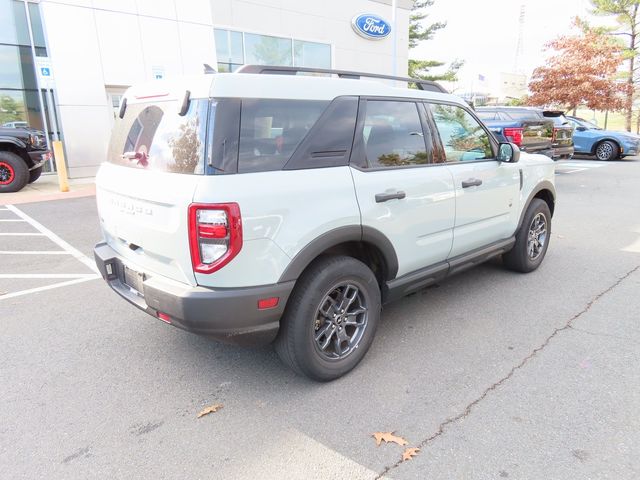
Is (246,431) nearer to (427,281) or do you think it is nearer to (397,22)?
(427,281)

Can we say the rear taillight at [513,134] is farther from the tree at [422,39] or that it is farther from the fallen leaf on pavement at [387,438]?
the tree at [422,39]

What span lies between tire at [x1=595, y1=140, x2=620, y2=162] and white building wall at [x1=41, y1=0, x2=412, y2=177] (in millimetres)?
13085

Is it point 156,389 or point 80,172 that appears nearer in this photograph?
point 156,389

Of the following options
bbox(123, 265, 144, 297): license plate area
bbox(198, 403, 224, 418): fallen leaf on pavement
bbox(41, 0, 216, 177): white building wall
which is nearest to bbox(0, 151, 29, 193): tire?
bbox(41, 0, 216, 177): white building wall

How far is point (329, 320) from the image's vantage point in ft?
9.63

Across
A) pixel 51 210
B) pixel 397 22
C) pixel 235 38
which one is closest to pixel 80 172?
pixel 51 210

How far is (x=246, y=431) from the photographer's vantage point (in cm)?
252

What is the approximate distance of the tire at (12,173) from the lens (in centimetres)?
1014

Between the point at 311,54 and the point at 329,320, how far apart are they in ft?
55.1

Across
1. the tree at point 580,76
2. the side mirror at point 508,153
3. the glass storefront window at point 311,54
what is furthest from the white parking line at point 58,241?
the tree at point 580,76

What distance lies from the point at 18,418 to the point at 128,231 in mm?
1233

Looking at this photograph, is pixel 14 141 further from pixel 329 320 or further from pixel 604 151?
pixel 604 151

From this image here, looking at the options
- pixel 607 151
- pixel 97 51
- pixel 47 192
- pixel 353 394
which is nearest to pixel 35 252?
pixel 353 394

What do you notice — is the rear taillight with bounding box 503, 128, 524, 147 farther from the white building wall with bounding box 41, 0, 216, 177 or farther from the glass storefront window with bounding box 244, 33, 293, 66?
the white building wall with bounding box 41, 0, 216, 177
